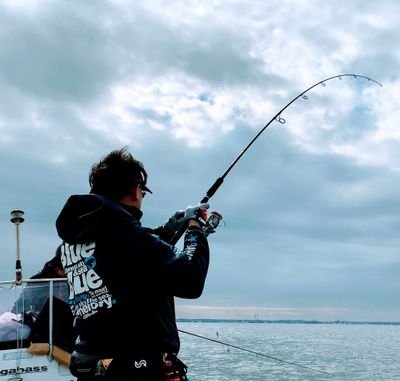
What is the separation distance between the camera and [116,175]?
8.02 ft

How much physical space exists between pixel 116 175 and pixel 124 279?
1.68 ft


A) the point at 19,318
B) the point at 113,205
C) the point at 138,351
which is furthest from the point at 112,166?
the point at 19,318

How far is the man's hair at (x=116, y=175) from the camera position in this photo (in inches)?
95.8

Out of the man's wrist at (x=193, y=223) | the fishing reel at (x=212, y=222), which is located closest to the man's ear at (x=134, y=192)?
the man's wrist at (x=193, y=223)

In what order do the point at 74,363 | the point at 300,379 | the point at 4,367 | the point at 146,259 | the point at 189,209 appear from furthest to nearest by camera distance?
the point at 300,379
the point at 4,367
the point at 189,209
the point at 74,363
the point at 146,259

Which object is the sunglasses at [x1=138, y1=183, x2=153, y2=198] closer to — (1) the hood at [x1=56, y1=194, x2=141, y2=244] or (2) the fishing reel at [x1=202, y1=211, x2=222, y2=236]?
(1) the hood at [x1=56, y1=194, x2=141, y2=244]

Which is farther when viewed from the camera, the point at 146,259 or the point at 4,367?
the point at 4,367

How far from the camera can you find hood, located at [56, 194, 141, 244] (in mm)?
2227

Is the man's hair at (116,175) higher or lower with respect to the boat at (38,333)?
higher

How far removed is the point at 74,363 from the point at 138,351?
0.35 meters

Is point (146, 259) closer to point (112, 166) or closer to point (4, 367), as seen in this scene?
point (112, 166)

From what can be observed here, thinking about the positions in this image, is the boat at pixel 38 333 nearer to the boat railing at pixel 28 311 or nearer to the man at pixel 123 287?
the boat railing at pixel 28 311

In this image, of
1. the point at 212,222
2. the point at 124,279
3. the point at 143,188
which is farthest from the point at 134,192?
the point at 212,222

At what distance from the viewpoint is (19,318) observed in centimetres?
554
